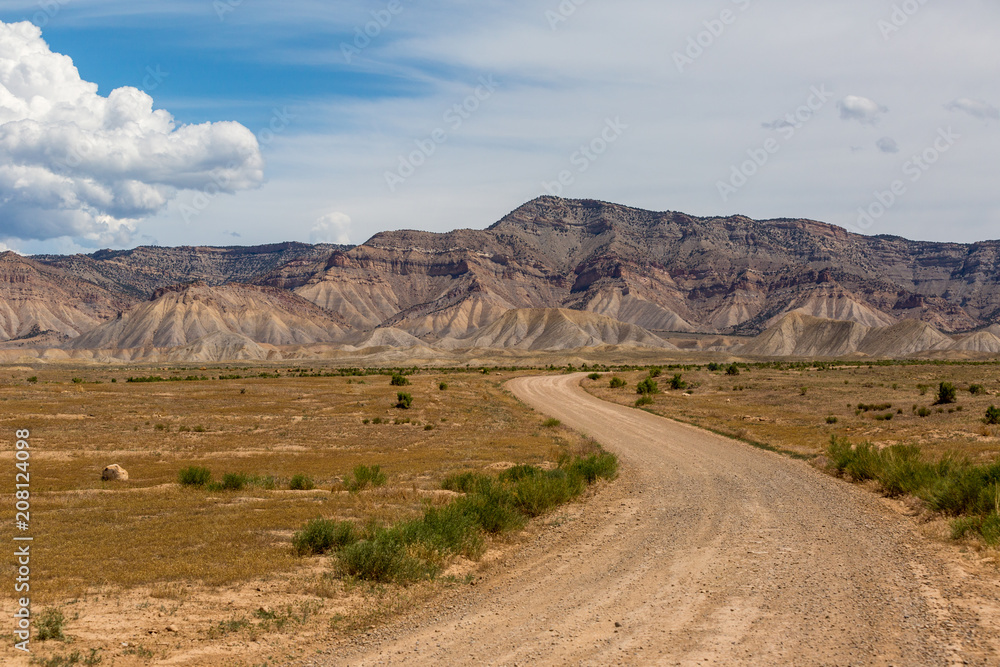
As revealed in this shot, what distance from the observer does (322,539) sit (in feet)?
41.4

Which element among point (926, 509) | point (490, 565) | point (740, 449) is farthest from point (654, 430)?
point (490, 565)

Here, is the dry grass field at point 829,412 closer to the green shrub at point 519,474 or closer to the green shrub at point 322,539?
the green shrub at point 519,474

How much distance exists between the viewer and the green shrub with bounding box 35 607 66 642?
27.7 ft

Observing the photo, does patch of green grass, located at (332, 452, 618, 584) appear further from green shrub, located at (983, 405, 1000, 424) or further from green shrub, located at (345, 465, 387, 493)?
green shrub, located at (983, 405, 1000, 424)

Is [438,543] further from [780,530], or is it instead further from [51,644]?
[780,530]

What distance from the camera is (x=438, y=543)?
1194cm

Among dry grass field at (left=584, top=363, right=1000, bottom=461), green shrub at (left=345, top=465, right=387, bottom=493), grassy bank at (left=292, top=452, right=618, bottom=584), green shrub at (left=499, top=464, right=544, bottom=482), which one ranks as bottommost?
dry grass field at (left=584, top=363, right=1000, bottom=461)

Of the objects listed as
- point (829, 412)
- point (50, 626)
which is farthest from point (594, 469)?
point (829, 412)

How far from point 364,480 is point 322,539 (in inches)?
262

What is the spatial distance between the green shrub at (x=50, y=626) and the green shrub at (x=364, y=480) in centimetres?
1004

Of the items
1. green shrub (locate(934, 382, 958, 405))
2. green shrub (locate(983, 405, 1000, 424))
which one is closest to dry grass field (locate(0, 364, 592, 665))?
green shrub (locate(983, 405, 1000, 424))

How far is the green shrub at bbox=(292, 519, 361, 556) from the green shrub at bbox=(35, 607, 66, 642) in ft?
13.5

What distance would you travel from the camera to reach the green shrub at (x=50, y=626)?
8.43 m

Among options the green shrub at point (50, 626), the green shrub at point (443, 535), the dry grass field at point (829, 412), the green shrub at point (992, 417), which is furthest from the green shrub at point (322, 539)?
the green shrub at point (992, 417)
